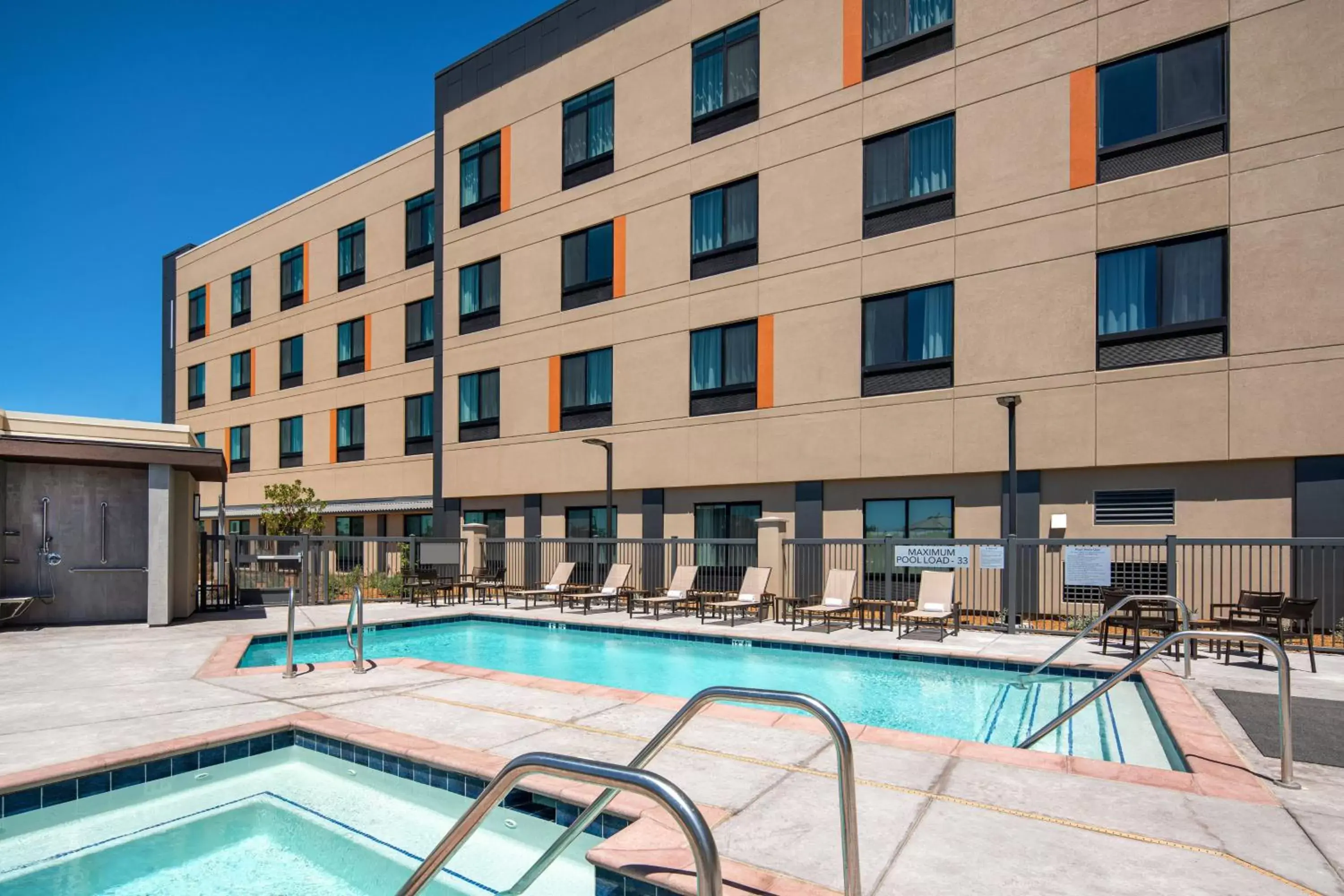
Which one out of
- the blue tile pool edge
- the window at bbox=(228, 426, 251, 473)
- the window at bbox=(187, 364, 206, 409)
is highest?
the window at bbox=(187, 364, 206, 409)

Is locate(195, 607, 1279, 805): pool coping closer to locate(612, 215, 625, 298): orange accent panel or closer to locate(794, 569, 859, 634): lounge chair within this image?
locate(794, 569, 859, 634): lounge chair

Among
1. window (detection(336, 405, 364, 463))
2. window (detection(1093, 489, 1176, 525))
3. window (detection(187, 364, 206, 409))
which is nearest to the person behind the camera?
window (detection(1093, 489, 1176, 525))

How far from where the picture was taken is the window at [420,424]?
2688cm

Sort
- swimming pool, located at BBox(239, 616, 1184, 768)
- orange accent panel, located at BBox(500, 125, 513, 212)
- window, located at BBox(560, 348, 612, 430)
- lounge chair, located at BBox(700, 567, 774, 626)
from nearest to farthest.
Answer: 1. swimming pool, located at BBox(239, 616, 1184, 768)
2. lounge chair, located at BBox(700, 567, 774, 626)
3. window, located at BBox(560, 348, 612, 430)
4. orange accent panel, located at BBox(500, 125, 513, 212)

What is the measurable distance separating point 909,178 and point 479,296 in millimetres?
14400

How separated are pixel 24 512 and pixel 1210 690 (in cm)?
1694

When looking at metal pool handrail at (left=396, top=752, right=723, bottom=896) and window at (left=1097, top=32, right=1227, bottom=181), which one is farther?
window at (left=1097, top=32, right=1227, bottom=181)

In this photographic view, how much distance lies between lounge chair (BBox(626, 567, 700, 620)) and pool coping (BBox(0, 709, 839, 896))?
9906 millimetres

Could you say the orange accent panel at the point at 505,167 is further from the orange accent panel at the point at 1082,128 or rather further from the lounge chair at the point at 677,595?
the orange accent panel at the point at 1082,128

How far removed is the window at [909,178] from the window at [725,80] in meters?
3.77

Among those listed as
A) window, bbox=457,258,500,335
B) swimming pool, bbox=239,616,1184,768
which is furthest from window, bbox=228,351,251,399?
swimming pool, bbox=239,616,1184,768

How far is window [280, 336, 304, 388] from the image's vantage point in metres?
32.0

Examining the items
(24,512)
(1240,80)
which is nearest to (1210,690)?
(1240,80)

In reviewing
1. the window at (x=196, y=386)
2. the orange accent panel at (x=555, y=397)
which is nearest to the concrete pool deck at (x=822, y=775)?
the orange accent panel at (x=555, y=397)
